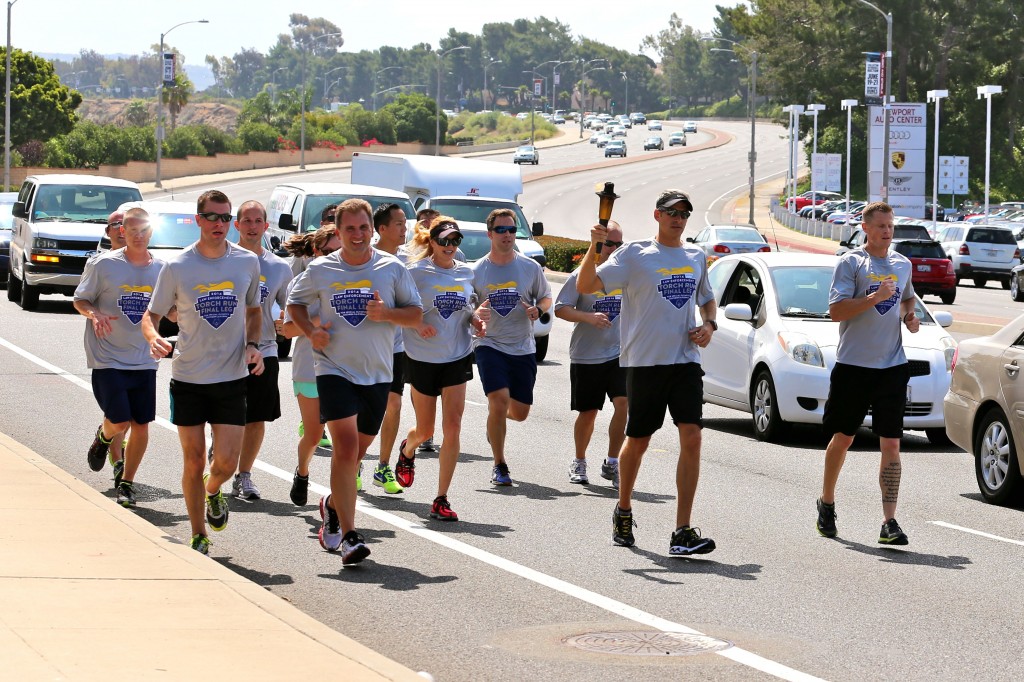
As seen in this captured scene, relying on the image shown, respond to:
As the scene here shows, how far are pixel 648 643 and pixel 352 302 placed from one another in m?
2.54

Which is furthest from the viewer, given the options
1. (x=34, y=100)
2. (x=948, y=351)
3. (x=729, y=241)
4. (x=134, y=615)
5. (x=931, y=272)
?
(x=34, y=100)

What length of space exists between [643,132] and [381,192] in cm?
16073

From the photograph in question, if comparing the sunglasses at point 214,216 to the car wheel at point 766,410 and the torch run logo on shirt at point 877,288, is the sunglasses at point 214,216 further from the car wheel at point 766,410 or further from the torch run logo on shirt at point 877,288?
the car wheel at point 766,410

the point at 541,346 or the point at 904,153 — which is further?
the point at 904,153

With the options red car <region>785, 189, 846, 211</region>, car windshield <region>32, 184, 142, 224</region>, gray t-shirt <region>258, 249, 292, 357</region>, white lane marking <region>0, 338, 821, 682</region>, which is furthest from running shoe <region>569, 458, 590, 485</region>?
red car <region>785, 189, 846, 211</region>

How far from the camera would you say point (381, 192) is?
25.0 meters

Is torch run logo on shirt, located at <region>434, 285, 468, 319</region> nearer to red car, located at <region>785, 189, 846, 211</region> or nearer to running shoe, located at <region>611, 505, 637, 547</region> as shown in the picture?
running shoe, located at <region>611, 505, 637, 547</region>

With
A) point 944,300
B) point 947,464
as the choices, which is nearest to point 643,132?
point 944,300

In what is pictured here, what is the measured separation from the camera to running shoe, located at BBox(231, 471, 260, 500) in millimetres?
10781

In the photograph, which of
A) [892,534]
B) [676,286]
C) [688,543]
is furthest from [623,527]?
[892,534]

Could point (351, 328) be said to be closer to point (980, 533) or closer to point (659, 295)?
point (659, 295)

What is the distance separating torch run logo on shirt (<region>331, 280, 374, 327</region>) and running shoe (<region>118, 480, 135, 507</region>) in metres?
2.59

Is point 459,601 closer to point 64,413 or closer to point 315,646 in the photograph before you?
point 315,646

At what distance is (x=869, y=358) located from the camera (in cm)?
977
